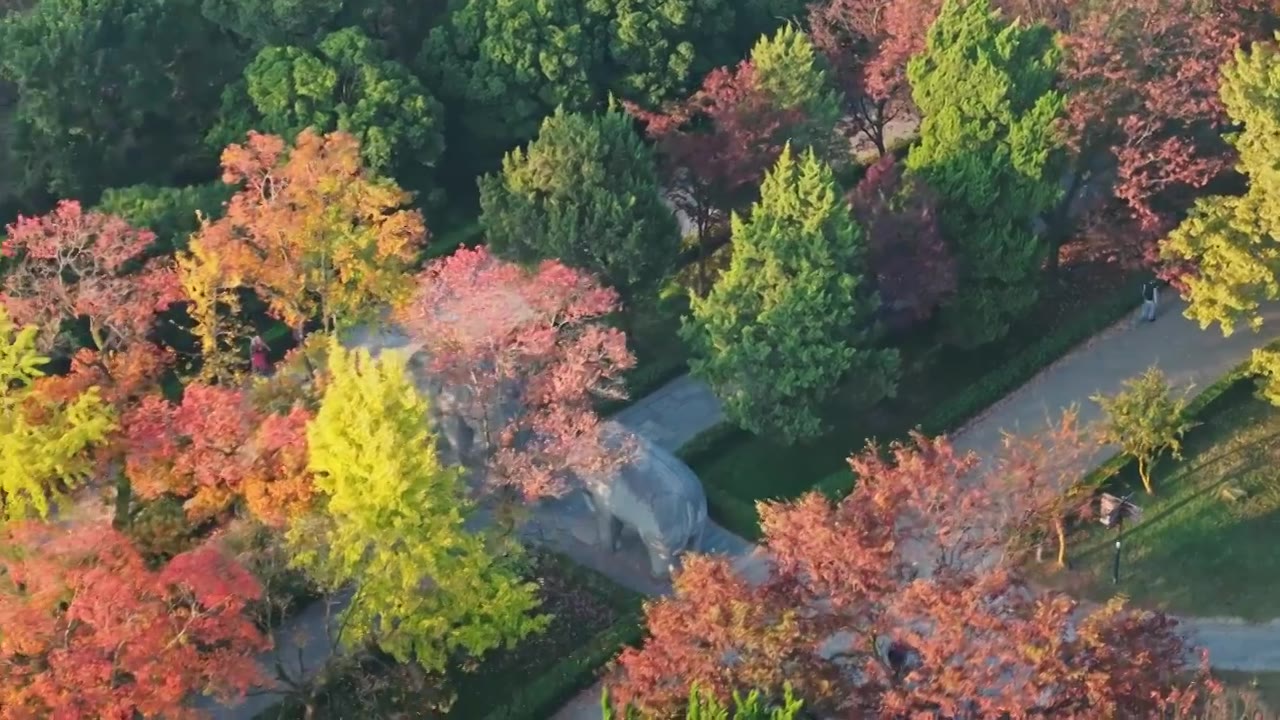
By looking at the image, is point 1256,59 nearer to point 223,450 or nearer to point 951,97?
point 951,97

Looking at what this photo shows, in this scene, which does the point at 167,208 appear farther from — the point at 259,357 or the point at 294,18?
the point at 294,18

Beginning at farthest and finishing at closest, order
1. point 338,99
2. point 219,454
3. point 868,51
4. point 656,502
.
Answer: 1. point 868,51
2. point 338,99
3. point 656,502
4. point 219,454

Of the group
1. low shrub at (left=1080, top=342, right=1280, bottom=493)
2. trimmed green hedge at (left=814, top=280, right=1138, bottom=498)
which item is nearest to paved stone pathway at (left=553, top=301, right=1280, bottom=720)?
trimmed green hedge at (left=814, top=280, right=1138, bottom=498)

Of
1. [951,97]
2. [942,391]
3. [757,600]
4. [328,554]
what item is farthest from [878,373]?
[328,554]

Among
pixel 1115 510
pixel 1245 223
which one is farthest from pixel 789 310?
pixel 1245 223

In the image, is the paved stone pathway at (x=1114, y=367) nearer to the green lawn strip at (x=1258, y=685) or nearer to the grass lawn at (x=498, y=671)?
the green lawn strip at (x=1258, y=685)

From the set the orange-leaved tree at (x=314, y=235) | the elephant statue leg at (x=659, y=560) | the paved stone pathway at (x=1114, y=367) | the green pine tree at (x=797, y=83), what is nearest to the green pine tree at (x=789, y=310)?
the elephant statue leg at (x=659, y=560)
